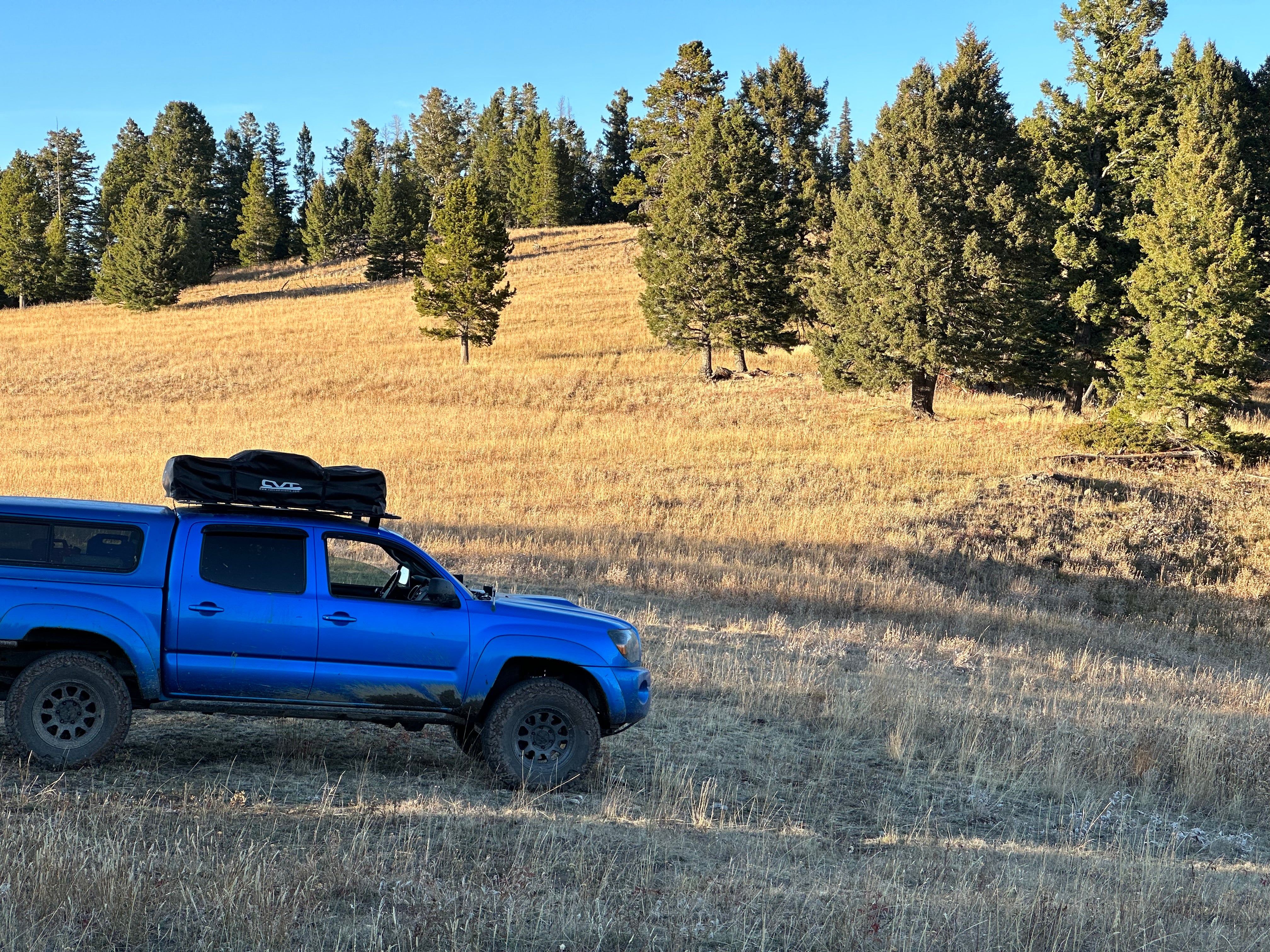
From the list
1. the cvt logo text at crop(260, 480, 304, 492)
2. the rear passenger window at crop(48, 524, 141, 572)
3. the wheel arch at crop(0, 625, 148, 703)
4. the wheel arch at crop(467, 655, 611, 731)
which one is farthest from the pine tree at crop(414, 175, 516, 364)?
the wheel arch at crop(0, 625, 148, 703)

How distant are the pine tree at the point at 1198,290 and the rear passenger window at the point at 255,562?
29.2m

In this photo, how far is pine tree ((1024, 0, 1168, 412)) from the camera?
34688 mm

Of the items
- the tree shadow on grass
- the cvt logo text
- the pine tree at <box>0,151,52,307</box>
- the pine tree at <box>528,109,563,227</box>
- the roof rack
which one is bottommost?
the roof rack

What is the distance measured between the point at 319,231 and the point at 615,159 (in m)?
37.2

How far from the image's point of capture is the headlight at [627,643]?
7426 millimetres

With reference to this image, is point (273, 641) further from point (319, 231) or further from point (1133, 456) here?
point (319, 231)

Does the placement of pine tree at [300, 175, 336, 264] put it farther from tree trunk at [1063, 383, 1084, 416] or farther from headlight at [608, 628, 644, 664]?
headlight at [608, 628, 644, 664]

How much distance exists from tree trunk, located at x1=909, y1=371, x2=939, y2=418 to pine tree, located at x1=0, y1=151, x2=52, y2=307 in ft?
207

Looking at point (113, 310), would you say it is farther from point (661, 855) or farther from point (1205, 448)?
point (661, 855)

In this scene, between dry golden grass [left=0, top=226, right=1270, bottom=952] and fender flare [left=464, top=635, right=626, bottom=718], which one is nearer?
dry golden grass [left=0, top=226, right=1270, bottom=952]

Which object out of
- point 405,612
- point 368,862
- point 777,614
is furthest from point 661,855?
point 777,614

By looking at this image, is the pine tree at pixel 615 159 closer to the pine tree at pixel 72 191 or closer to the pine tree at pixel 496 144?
→ the pine tree at pixel 496 144

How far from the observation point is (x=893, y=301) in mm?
34250

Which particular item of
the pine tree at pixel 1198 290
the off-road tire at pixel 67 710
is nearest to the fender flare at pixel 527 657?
the off-road tire at pixel 67 710
